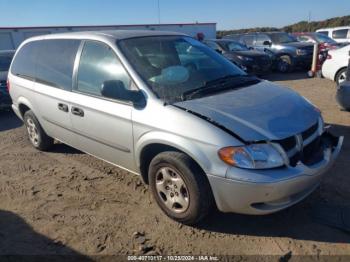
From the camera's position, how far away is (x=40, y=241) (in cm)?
321

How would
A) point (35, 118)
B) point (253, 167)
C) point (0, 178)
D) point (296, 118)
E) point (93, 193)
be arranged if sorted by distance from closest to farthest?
point (253, 167), point (296, 118), point (93, 193), point (0, 178), point (35, 118)

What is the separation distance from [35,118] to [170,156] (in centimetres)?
297

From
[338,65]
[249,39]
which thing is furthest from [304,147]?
[249,39]

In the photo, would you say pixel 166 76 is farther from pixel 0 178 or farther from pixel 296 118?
pixel 0 178

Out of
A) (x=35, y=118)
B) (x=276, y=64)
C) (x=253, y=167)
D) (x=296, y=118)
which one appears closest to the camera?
(x=253, y=167)

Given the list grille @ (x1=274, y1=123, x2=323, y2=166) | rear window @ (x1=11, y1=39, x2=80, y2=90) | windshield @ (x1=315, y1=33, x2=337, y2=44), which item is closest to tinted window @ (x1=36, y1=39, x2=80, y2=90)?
rear window @ (x1=11, y1=39, x2=80, y2=90)

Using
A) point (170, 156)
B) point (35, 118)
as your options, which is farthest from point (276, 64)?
point (170, 156)

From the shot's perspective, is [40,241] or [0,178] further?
[0,178]

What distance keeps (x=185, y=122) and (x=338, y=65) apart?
25.7 feet

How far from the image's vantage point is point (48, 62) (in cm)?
468

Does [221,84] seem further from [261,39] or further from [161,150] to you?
[261,39]

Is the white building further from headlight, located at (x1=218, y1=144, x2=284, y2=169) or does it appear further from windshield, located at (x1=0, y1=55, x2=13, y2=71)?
headlight, located at (x1=218, y1=144, x2=284, y2=169)

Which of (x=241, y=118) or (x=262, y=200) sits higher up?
(x=241, y=118)

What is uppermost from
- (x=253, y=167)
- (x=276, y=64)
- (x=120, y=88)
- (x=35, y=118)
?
(x=120, y=88)
